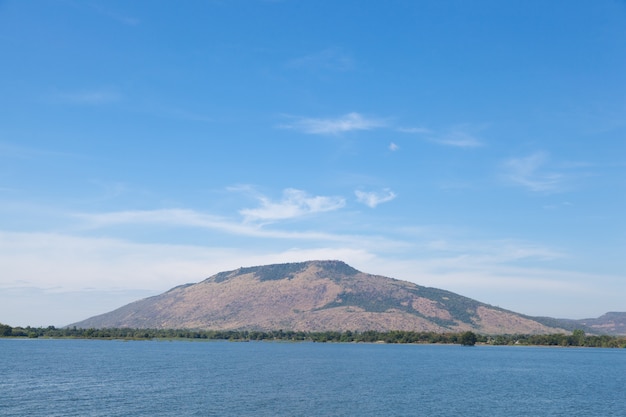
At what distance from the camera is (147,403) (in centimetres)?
8306

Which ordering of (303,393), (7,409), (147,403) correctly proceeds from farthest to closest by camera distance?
(303,393) < (147,403) < (7,409)

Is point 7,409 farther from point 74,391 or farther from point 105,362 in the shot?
point 105,362

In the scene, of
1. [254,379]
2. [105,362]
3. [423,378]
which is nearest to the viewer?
[254,379]

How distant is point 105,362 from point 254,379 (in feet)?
196

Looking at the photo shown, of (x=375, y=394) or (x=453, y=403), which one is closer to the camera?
(x=453, y=403)

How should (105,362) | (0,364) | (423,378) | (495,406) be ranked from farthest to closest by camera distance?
(105,362), (0,364), (423,378), (495,406)

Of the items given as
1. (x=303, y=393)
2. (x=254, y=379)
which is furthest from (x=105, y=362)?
(x=303, y=393)

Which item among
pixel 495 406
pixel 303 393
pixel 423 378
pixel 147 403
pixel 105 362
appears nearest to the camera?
pixel 147 403

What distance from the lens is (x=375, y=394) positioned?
99562 mm

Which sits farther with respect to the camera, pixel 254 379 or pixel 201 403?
pixel 254 379

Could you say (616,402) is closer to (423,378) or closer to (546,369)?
(423,378)

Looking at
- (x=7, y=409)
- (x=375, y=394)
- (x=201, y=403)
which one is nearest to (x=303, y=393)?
(x=375, y=394)

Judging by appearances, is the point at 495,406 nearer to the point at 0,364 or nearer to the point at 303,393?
the point at 303,393

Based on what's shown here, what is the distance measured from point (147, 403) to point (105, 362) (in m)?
82.9
